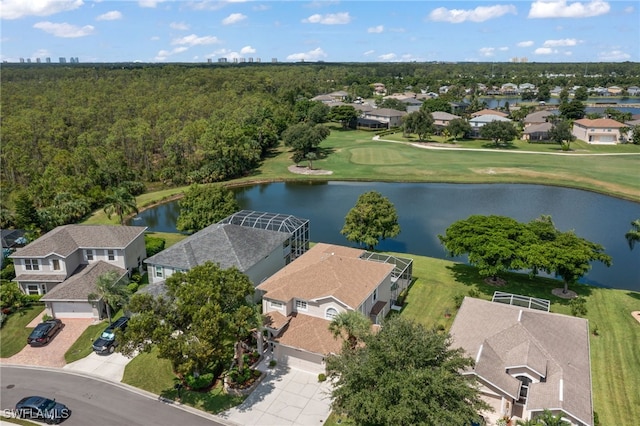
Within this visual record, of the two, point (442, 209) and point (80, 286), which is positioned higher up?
point (80, 286)

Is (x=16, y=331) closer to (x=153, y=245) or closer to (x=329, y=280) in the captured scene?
(x=153, y=245)

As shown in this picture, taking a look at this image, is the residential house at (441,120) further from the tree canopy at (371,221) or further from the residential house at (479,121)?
the tree canopy at (371,221)

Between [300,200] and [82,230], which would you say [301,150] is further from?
[82,230]

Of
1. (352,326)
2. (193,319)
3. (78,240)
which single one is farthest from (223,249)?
(352,326)

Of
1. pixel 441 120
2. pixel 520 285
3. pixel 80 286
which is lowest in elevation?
pixel 520 285

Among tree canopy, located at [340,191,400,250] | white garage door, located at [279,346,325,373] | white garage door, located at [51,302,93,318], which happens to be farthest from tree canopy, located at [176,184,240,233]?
white garage door, located at [279,346,325,373]

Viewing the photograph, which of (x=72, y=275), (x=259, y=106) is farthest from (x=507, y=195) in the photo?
(x=259, y=106)

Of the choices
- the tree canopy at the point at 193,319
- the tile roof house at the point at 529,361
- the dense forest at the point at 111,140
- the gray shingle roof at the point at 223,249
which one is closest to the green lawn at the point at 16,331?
the gray shingle roof at the point at 223,249

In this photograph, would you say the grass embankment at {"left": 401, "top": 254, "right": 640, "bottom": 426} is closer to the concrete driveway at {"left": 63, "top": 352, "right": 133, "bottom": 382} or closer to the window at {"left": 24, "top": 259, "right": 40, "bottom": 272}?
the concrete driveway at {"left": 63, "top": 352, "right": 133, "bottom": 382}
